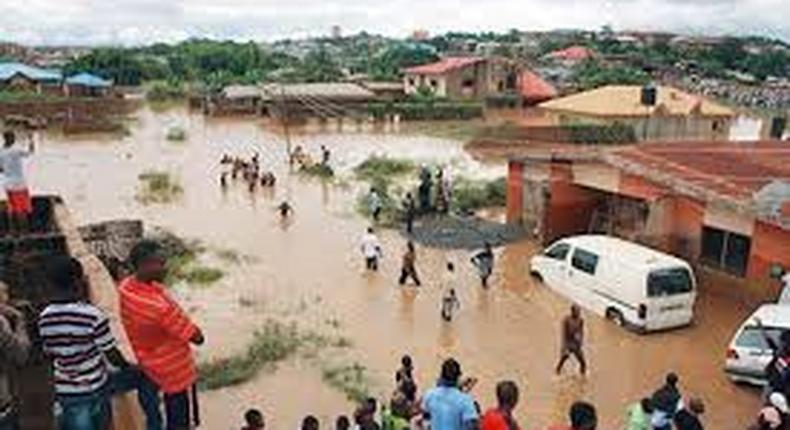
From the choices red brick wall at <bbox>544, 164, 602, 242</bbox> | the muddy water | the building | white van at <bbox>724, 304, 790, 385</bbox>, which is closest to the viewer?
white van at <bbox>724, 304, 790, 385</bbox>

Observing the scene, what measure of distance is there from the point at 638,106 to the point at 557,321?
25082 mm

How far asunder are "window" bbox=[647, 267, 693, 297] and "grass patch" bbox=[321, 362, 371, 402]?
559 cm

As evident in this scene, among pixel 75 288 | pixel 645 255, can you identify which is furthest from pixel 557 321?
pixel 75 288

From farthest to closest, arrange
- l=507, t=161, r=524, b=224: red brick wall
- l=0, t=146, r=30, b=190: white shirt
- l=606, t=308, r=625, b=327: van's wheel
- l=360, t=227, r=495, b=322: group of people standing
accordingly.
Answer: l=507, t=161, r=524, b=224: red brick wall
l=360, t=227, r=495, b=322: group of people standing
l=606, t=308, r=625, b=327: van's wheel
l=0, t=146, r=30, b=190: white shirt

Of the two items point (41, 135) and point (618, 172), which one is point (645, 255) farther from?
point (41, 135)

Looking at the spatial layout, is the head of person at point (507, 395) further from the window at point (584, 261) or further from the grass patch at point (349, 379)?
the window at point (584, 261)

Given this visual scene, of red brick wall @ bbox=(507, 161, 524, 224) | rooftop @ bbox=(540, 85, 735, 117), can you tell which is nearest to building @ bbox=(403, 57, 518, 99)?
rooftop @ bbox=(540, 85, 735, 117)

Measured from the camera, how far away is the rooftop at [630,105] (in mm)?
40406

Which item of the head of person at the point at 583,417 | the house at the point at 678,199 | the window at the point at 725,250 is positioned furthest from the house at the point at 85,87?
the head of person at the point at 583,417

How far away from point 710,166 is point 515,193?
5.93 meters

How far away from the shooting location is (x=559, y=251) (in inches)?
760

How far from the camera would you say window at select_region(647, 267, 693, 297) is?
16609 mm

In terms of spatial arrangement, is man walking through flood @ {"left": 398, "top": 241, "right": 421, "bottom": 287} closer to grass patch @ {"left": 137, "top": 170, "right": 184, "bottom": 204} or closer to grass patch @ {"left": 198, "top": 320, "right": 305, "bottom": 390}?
grass patch @ {"left": 198, "top": 320, "right": 305, "bottom": 390}

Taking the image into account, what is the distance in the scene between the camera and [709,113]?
4247 cm
